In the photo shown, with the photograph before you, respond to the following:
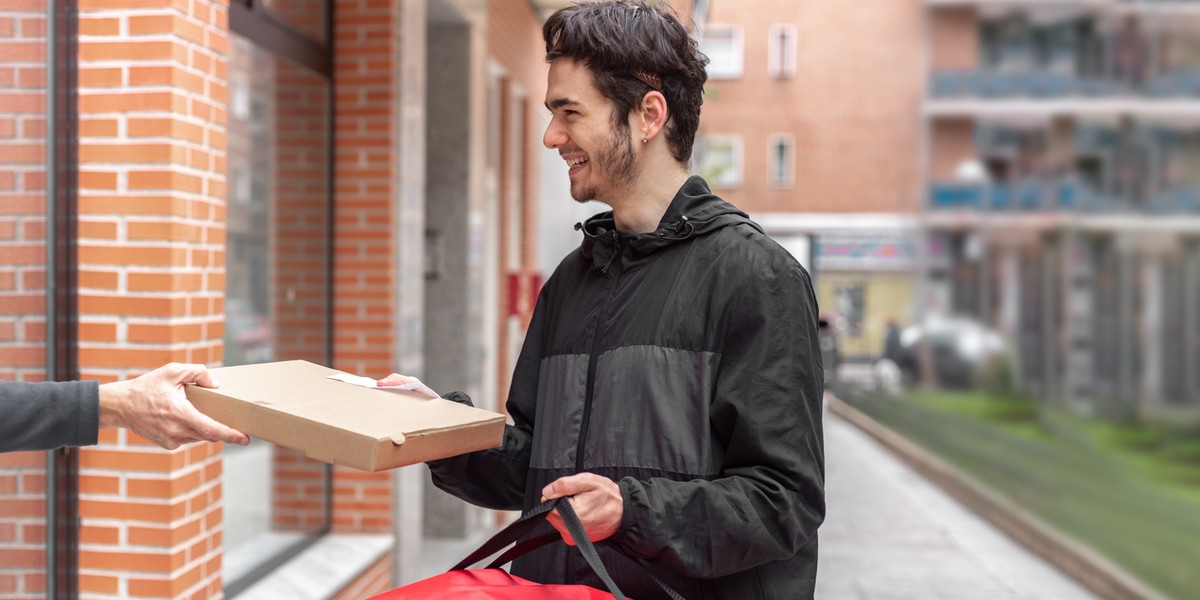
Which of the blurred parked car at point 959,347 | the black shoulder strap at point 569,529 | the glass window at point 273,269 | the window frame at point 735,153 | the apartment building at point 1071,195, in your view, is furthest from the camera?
the blurred parked car at point 959,347

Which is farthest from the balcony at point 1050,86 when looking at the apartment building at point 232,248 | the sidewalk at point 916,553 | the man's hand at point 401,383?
the man's hand at point 401,383

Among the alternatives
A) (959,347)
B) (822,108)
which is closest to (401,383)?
(822,108)

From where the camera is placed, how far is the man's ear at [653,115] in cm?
178

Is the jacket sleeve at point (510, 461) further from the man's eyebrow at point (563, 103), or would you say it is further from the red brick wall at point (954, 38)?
the red brick wall at point (954, 38)

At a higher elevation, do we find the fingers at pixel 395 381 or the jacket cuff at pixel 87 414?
the fingers at pixel 395 381

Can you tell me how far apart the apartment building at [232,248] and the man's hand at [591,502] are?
1.76m

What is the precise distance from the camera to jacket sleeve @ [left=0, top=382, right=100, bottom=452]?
182 centimetres

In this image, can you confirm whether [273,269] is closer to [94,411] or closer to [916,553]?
[94,411]

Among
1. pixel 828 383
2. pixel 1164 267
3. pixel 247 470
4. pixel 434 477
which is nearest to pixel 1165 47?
pixel 828 383

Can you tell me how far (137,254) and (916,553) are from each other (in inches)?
270

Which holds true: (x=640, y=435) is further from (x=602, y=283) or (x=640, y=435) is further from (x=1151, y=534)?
(x=1151, y=534)

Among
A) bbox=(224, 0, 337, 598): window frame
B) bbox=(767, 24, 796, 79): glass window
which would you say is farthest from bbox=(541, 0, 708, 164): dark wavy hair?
bbox=(767, 24, 796, 79): glass window

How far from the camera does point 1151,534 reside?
50.4 feet

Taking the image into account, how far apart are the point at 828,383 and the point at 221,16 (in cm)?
2166
